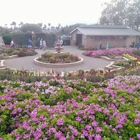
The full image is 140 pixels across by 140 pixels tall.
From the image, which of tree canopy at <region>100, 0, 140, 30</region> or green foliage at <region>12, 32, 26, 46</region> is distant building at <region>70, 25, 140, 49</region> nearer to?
green foliage at <region>12, 32, 26, 46</region>

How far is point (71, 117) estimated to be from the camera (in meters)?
3.22

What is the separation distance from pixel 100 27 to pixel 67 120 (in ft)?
95.0

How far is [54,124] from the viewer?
9.82 feet

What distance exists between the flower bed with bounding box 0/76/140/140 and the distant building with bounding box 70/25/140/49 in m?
22.7

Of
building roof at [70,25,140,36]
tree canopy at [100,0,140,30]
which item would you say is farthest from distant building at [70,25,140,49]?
tree canopy at [100,0,140,30]

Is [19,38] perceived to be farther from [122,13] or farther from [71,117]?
[122,13]

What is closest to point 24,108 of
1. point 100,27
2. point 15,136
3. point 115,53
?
point 15,136

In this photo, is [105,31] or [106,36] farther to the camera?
[105,31]

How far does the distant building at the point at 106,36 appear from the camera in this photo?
27.0m

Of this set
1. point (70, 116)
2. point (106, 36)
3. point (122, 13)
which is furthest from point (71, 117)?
point (122, 13)

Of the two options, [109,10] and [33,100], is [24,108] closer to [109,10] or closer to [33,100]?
[33,100]

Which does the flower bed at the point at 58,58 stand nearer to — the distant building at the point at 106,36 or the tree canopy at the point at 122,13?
the distant building at the point at 106,36

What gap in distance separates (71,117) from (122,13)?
46.3 meters

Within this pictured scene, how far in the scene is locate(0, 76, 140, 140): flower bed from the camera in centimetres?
288
